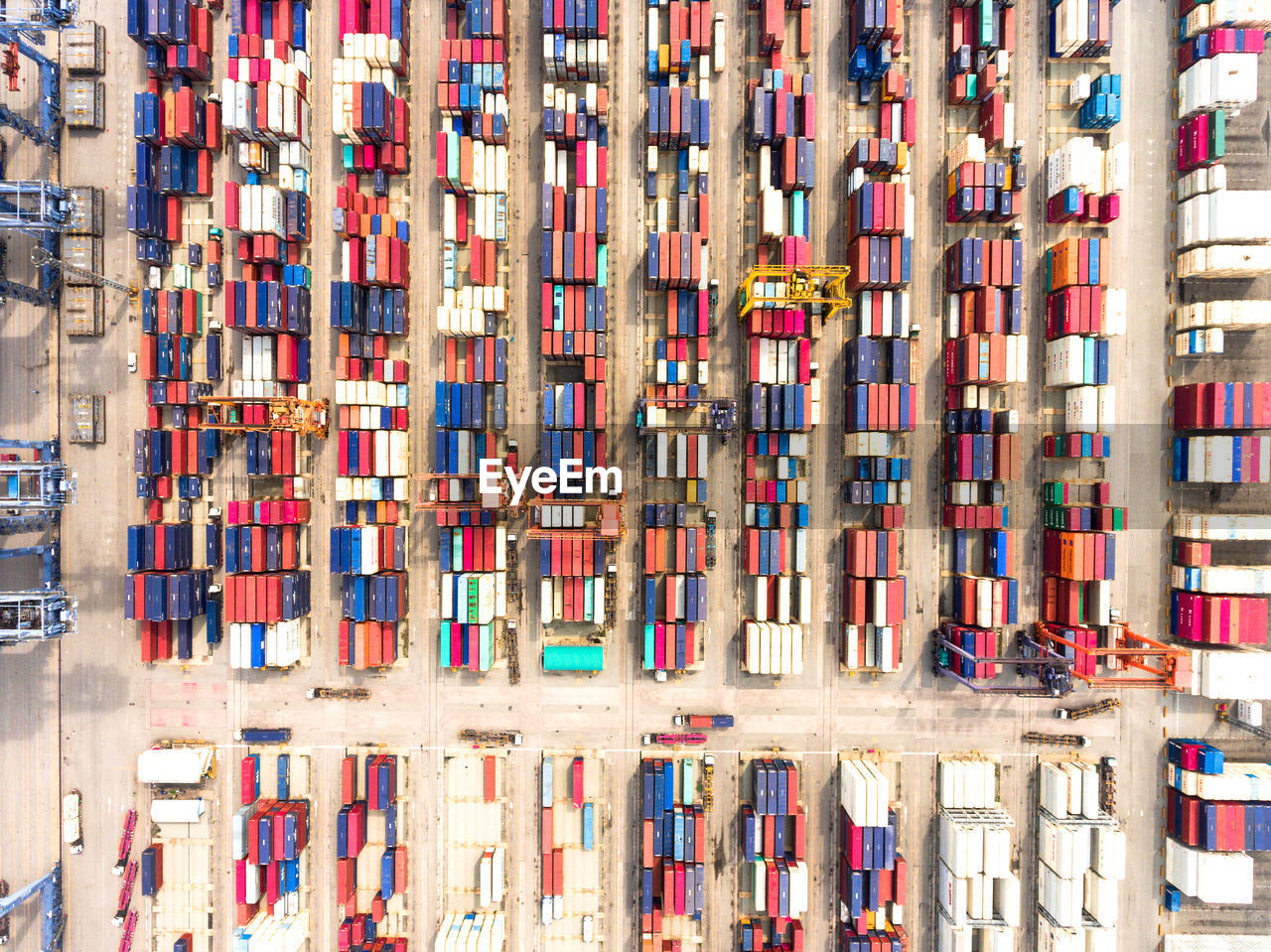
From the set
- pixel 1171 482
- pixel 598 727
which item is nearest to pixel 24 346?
pixel 598 727

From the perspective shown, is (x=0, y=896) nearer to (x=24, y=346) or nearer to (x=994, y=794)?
(x=24, y=346)

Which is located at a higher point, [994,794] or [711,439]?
[711,439]

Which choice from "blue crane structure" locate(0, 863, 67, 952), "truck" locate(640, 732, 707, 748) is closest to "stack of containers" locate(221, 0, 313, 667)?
"blue crane structure" locate(0, 863, 67, 952)

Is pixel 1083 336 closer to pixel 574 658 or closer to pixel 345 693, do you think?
pixel 574 658

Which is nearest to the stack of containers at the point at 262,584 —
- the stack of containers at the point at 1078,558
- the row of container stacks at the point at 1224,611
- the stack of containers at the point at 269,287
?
the stack of containers at the point at 269,287

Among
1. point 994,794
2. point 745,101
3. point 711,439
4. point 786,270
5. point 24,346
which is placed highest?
point 745,101

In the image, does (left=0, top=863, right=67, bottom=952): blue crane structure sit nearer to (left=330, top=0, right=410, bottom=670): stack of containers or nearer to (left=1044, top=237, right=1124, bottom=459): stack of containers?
(left=330, top=0, right=410, bottom=670): stack of containers
